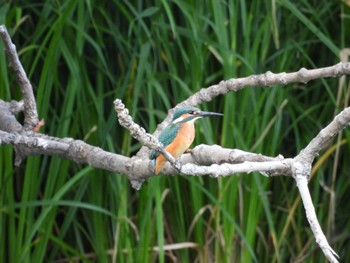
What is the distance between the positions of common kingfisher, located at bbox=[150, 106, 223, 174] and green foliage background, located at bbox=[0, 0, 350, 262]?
82 cm

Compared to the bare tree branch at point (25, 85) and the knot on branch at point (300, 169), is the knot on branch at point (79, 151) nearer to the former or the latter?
the bare tree branch at point (25, 85)

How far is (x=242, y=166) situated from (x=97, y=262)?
1538 mm

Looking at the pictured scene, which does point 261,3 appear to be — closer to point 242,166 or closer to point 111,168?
point 111,168

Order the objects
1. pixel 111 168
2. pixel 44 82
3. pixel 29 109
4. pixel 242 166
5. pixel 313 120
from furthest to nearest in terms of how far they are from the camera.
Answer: pixel 313 120, pixel 44 82, pixel 29 109, pixel 111 168, pixel 242 166

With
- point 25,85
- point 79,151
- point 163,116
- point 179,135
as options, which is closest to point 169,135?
point 179,135

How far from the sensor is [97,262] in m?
2.78

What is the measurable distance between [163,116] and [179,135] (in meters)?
0.99

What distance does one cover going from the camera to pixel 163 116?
256cm

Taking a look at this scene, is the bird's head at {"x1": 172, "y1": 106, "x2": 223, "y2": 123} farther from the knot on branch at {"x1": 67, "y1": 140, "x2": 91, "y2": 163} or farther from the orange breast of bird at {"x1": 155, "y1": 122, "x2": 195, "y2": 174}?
the knot on branch at {"x1": 67, "y1": 140, "x2": 91, "y2": 163}

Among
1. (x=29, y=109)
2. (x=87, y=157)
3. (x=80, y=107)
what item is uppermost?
(x=80, y=107)

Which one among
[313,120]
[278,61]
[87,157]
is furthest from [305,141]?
[87,157]

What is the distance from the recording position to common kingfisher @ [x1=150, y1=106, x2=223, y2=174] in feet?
5.12

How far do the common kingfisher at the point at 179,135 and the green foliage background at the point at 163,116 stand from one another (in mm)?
821

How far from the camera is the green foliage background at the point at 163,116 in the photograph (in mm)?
2537
